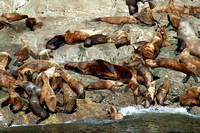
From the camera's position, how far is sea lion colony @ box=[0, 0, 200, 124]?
7930 millimetres

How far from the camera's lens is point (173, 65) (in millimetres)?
10172

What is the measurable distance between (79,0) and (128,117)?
7.95 meters

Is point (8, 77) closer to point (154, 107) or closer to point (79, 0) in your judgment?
point (154, 107)

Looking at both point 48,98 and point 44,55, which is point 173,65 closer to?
point 44,55

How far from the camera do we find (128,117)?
7504mm

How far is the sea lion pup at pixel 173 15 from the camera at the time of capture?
12.9m

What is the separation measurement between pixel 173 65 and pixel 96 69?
2.50 m

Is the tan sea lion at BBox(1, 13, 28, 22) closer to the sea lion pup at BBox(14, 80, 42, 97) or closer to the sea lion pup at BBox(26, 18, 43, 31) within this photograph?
the sea lion pup at BBox(26, 18, 43, 31)

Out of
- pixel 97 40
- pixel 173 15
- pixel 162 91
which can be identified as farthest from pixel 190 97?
pixel 173 15

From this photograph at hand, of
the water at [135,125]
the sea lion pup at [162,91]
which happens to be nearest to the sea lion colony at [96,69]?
the sea lion pup at [162,91]

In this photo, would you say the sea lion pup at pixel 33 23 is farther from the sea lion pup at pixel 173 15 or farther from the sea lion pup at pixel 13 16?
the sea lion pup at pixel 173 15

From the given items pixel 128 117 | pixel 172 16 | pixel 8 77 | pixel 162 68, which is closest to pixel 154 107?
pixel 128 117

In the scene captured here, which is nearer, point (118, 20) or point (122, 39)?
point (122, 39)

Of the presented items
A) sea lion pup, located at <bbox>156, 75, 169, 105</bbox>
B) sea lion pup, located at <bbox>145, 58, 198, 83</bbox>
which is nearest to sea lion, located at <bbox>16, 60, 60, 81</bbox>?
sea lion pup, located at <bbox>145, 58, 198, 83</bbox>
